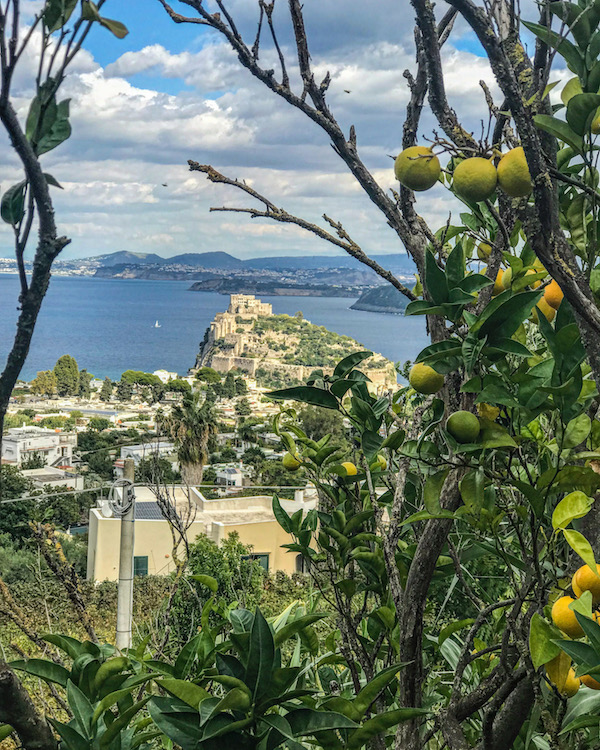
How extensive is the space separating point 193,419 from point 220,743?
18746 mm

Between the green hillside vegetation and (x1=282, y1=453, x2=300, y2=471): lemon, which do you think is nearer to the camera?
(x1=282, y1=453, x2=300, y2=471): lemon

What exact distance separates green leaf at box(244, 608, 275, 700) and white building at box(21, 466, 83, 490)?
2395 cm

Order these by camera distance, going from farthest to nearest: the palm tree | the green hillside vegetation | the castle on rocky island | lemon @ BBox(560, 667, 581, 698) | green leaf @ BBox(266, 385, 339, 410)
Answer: the green hillside vegetation
the castle on rocky island
the palm tree
green leaf @ BBox(266, 385, 339, 410)
lemon @ BBox(560, 667, 581, 698)

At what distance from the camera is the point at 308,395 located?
0.73 meters

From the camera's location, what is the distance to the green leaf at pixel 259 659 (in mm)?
601

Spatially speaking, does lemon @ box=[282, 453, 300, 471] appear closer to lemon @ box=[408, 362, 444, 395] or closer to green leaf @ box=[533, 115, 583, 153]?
lemon @ box=[408, 362, 444, 395]

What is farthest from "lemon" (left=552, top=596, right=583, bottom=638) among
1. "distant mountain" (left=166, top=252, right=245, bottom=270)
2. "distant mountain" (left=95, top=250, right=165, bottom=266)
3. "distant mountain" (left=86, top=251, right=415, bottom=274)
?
"distant mountain" (left=95, top=250, right=165, bottom=266)

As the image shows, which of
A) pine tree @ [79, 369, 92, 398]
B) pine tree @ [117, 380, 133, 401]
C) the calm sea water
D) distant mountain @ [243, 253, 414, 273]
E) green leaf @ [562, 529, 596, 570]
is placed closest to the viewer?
green leaf @ [562, 529, 596, 570]

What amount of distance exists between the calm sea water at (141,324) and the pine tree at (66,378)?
19900mm

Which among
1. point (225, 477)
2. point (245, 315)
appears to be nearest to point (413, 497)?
point (225, 477)

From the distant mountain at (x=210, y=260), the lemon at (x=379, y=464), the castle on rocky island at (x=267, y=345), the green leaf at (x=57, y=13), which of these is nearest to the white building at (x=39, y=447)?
the castle on rocky island at (x=267, y=345)

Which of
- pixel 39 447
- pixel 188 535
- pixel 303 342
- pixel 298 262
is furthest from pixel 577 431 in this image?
pixel 298 262

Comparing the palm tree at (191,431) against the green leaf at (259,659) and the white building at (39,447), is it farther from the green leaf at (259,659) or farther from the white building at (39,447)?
the green leaf at (259,659)

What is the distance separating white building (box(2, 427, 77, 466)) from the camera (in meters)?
29.6
